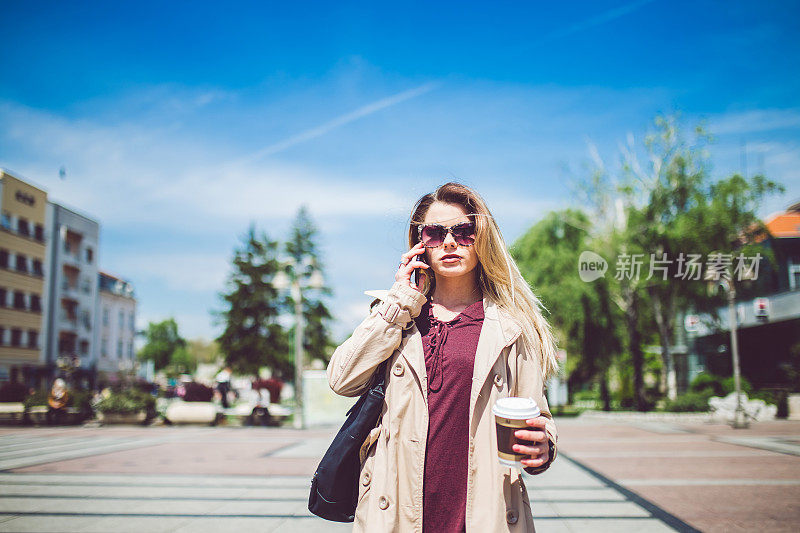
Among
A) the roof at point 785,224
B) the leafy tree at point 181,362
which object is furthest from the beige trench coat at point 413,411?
the leafy tree at point 181,362

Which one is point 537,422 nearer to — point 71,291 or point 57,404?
point 57,404

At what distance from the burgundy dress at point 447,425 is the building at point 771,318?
23619 mm

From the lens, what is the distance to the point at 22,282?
1615 inches

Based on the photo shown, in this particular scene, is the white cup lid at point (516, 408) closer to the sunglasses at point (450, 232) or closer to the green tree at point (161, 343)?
the sunglasses at point (450, 232)

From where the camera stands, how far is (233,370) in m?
43.9

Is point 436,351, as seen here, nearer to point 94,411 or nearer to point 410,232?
point 410,232

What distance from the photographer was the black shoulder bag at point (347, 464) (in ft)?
7.18

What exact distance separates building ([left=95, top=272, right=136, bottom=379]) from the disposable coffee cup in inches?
2392

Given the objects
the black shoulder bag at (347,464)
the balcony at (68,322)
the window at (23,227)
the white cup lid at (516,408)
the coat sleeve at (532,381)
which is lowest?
the black shoulder bag at (347,464)

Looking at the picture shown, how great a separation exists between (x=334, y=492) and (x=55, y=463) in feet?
31.2

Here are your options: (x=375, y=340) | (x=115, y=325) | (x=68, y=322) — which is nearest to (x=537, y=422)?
(x=375, y=340)

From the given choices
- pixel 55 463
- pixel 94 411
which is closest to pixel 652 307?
pixel 94 411

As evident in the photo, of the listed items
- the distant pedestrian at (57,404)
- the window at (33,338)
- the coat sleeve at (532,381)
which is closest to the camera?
the coat sleeve at (532,381)

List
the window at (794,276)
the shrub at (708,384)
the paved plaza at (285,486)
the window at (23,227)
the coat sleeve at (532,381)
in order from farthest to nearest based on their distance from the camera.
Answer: the window at (23,227), the shrub at (708,384), the window at (794,276), the paved plaza at (285,486), the coat sleeve at (532,381)
